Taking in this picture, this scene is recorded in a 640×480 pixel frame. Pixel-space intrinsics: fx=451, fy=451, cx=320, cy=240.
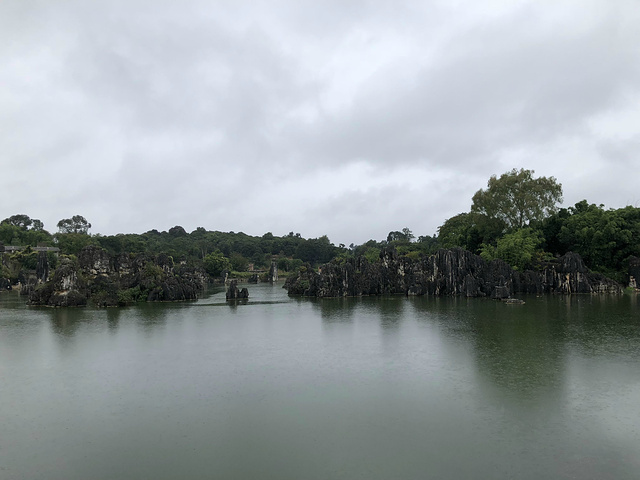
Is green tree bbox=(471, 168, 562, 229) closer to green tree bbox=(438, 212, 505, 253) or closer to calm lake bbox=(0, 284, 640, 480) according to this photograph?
green tree bbox=(438, 212, 505, 253)

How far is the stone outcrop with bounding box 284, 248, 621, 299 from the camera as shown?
45156mm

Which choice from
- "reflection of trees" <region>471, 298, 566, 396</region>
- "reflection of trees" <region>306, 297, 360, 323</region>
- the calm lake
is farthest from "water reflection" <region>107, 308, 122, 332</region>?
"reflection of trees" <region>471, 298, 566, 396</region>

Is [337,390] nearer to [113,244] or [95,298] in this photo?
[95,298]

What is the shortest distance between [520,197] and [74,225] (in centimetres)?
10265

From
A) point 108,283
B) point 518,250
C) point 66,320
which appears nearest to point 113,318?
point 66,320

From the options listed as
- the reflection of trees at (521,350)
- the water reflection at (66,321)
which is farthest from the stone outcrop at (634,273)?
the water reflection at (66,321)

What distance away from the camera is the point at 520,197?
5338 cm

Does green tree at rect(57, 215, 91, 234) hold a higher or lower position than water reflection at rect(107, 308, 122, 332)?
higher

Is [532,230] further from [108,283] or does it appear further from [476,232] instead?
[108,283]

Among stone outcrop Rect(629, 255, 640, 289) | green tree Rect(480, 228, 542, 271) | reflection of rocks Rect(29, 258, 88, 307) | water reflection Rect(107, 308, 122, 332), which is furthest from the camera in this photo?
green tree Rect(480, 228, 542, 271)

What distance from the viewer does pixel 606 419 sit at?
1103cm

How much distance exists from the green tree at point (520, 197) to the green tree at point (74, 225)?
3820 inches

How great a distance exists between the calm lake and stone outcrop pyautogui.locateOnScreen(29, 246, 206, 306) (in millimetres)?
15493

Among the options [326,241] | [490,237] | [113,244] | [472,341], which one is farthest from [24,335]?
[326,241]
